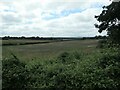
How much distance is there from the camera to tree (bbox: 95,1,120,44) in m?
20.0

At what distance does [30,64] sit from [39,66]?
1.82 ft

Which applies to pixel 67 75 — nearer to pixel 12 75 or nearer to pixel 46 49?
pixel 12 75

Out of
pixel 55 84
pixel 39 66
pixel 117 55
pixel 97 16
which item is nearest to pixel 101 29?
pixel 97 16

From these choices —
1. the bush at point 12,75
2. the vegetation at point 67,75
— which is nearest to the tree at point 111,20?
the vegetation at point 67,75

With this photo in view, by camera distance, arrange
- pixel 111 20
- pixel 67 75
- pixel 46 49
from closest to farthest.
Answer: pixel 67 75, pixel 111 20, pixel 46 49

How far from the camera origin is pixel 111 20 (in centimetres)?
2117

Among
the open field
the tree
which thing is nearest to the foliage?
the tree

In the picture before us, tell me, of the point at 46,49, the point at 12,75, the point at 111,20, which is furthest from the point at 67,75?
the point at 46,49

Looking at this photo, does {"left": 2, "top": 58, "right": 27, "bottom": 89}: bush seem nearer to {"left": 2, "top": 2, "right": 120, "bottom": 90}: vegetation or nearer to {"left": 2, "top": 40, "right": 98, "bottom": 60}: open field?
{"left": 2, "top": 2, "right": 120, "bottom": 90}: vegetation

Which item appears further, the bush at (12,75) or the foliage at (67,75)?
the bush at (12,75)

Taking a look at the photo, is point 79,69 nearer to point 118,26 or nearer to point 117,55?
point 117,55

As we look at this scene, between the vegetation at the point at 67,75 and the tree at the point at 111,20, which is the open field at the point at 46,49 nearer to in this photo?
the tree at the point at 111,20

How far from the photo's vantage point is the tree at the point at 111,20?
65.7 ft

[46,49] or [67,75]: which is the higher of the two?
[46,49]
